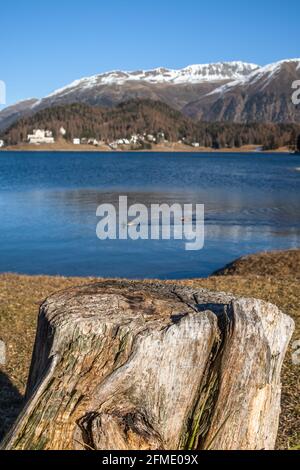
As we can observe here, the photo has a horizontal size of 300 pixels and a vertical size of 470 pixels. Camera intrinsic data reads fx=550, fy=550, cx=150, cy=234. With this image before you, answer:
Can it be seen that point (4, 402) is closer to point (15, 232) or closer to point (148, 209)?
point (15, 232)

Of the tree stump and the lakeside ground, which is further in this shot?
the lakeside ground

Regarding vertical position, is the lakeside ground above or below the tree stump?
below

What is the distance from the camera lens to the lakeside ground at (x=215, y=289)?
9883mm

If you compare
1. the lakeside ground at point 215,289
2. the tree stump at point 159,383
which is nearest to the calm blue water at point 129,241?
the lakeside ground at point 215,289

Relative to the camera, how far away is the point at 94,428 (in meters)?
5.18

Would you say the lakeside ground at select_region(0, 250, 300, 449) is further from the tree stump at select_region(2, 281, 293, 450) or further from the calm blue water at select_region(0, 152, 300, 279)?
the calm blue water at select_region(0, 152, 300, 279)

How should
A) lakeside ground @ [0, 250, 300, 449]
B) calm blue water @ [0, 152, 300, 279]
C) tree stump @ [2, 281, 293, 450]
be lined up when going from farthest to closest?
1. calm blue water @ [0, 152, 300, 279]
2. lakeside ground @ [0, 250, 300, 449]
3. tree stump @ [2, 281, 293, 450]

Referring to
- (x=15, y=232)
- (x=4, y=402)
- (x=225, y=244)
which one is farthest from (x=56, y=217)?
(x=4, y=402)

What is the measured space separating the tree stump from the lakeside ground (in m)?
2.89

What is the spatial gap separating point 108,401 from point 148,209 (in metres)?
47.5

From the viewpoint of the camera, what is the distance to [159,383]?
18.2ft

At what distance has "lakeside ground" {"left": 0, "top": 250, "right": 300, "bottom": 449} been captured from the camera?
9883 millimetres

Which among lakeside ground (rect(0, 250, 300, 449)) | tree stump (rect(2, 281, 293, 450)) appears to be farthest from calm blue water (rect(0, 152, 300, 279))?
tree stump (rect(2, 281, 293, 450))

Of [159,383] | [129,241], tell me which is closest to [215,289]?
[159,383]
